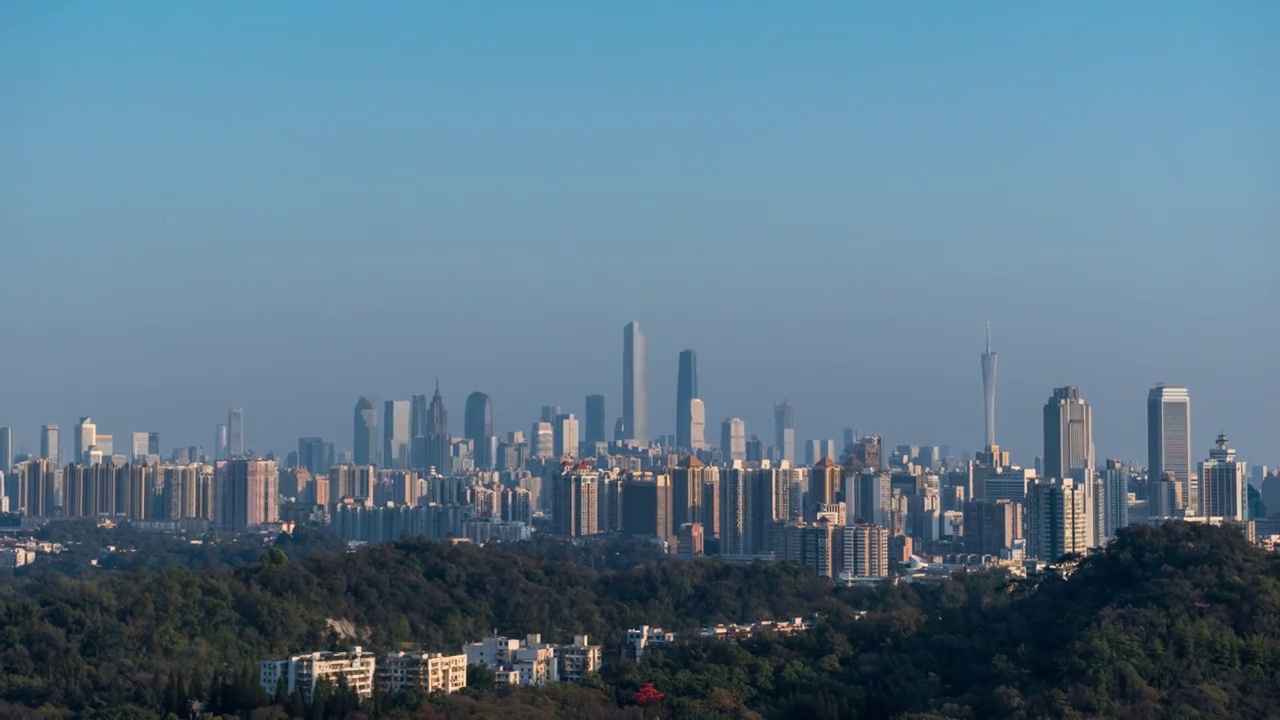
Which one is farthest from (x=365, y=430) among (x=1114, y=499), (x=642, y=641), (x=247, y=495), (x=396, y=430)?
(x=642, y=641)

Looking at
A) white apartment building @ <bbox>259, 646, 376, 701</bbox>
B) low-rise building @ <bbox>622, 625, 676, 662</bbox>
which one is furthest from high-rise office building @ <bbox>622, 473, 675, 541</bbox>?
white apartment building @ <bbox>259, 646, 376, 701</bbox>

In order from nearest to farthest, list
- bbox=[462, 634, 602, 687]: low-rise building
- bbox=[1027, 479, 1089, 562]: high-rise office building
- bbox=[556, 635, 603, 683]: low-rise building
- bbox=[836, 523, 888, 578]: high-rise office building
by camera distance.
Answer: bbox=[462, 634, 602, 687]: low-rise building → bbox=[556, 635, 603, 683]: low-rise building → bbox=[836, 523, 888, 578]: high-rise office building → bbox=[1027, 479, 1089, 562]: high-rise office building

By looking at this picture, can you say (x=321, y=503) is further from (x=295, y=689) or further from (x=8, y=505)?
(x=295, y=689)

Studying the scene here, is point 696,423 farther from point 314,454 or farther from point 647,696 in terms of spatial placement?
point 647,696

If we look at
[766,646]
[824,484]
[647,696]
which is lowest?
[647,696]

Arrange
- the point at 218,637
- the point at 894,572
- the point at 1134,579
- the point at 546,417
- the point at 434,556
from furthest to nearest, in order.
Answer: the point at 546,417 < the point at 894,572 < the point at 434,556 < the point at 218,637 < the point at 1134,579

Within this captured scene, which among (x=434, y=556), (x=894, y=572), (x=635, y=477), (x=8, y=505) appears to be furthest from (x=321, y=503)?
(x=434, y=556)

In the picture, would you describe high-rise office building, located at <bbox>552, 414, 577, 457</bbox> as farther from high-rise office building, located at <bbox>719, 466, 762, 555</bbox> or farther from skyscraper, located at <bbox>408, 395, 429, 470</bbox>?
high-rise office building, located at <bbox>719, 466, 762, 555</bbox>
